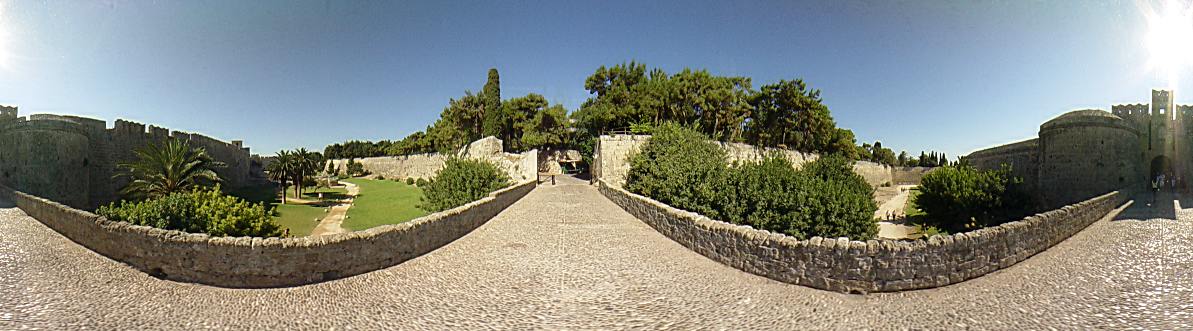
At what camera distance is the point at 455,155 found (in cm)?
2106

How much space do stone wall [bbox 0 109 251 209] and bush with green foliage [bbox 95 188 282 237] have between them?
254 inches

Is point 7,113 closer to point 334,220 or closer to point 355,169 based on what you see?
point 334,220

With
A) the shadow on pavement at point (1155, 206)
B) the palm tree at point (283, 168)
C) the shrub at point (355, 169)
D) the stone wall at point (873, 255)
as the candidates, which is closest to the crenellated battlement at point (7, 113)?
the palm tree at point (283, 168)

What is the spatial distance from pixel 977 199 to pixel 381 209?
95.9ft

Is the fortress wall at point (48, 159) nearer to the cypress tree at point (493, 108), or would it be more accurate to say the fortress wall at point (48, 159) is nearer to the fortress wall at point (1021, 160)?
the cypress tree at point (493, 108)

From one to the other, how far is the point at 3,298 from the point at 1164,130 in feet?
103

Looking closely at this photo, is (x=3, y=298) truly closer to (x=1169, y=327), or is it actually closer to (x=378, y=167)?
(x=1169, y=327)

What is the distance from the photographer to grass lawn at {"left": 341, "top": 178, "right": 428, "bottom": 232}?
2058 cm

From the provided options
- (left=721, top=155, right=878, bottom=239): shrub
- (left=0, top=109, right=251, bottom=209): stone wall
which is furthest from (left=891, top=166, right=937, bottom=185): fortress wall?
(left=0, top=109, right=251, bottom=209): stone wall

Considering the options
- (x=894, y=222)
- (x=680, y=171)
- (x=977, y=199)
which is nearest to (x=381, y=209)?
(x=680, y=171)

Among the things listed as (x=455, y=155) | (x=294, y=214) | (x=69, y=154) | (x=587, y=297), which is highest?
(x=455, y=155)

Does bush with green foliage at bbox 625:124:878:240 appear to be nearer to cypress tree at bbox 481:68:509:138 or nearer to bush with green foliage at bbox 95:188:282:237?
bush with green foliage at bbox 95:188:282:237

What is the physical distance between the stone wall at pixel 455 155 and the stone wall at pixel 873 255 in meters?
16.2

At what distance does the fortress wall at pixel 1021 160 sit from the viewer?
1625cm
